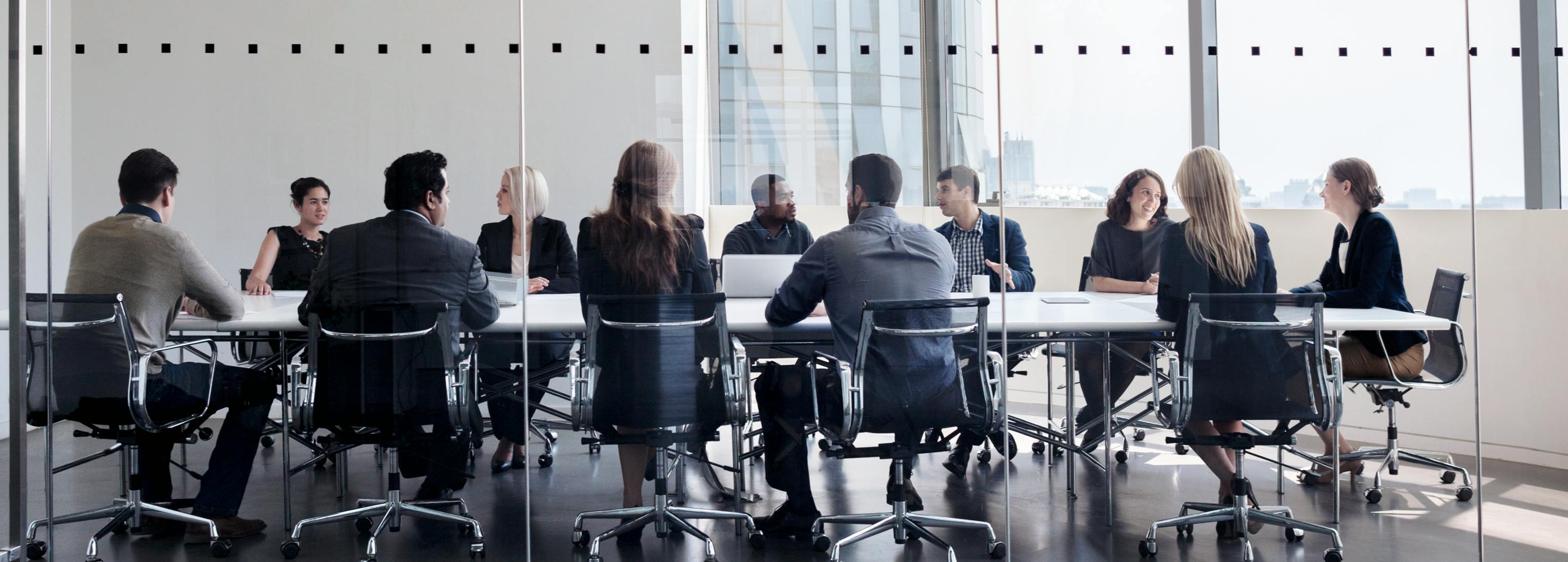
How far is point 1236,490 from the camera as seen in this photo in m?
3.15

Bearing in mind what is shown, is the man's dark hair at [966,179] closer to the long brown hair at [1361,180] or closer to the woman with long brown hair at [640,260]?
the woman with long brown hair at [640,260]

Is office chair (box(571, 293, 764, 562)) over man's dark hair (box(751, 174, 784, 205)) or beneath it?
beneath

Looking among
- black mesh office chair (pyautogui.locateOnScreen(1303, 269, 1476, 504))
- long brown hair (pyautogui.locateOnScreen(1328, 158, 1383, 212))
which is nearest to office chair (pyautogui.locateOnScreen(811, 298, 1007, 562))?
black mesh office chair (pyautogui.locateOnScreen(1303, 269, 1476, 504))

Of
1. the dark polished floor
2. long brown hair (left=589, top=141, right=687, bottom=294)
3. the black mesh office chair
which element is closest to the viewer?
long brown hair (left=589, top=141, right=687, bottom=294)

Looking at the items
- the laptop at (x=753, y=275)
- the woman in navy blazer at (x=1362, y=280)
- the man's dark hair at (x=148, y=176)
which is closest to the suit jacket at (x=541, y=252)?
the laptop at (x=753, y=275)

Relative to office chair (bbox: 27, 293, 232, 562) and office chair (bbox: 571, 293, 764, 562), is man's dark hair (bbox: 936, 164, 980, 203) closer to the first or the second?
office chair (bbox: 571, 293, 764, 562)

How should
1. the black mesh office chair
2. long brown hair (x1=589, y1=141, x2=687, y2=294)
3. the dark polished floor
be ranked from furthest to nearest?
the black mesh office chair → the dark polished floor → long brown hair (x1=589, y1=141, x2=687, y2=294)

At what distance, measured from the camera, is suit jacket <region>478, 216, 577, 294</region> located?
3145 mm

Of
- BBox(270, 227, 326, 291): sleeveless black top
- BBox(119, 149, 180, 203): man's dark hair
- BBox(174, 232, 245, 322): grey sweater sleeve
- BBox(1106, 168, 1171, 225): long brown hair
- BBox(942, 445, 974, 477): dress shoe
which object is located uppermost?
BBox(119, 149, 180, 203): man's dark hair

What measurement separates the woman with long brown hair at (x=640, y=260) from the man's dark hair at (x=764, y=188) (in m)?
0.20

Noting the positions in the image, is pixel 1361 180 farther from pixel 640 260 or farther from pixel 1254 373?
pixel 640 260

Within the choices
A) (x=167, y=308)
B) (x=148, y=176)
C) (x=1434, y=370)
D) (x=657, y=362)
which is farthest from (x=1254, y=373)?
(x=148, y=176)

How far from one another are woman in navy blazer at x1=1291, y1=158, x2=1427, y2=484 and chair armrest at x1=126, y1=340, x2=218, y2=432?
3573mm

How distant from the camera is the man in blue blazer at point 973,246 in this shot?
10.4 feet
